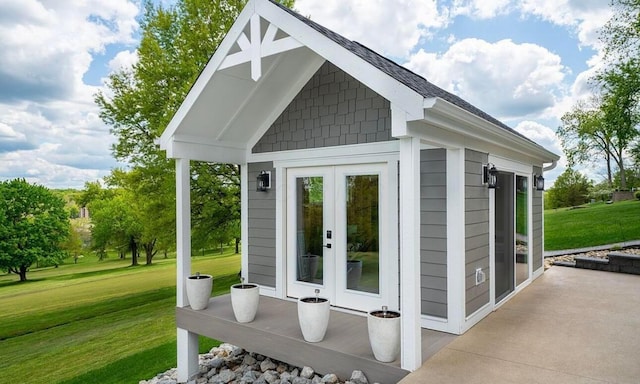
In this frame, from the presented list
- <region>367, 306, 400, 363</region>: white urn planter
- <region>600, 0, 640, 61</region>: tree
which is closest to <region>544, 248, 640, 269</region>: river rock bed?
<region>367, 306, 400, 363</region>: white urn planter

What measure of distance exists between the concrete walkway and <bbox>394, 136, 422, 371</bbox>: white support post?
0.21 meters

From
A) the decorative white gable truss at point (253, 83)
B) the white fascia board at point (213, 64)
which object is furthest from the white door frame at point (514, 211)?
the white fascia board at point (213, 64)

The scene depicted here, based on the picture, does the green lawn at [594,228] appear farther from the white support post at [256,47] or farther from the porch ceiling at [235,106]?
the white support post at [256,47]

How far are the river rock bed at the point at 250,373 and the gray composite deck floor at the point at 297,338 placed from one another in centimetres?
11

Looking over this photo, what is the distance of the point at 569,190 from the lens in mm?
26344

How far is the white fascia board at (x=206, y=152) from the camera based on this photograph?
5.21 meters

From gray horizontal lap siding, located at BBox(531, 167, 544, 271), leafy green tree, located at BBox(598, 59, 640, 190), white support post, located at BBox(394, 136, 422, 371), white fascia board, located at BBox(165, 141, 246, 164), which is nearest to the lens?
white support post, located at BBox(394, 136, 422, 371)

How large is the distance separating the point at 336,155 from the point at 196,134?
6.60 ft

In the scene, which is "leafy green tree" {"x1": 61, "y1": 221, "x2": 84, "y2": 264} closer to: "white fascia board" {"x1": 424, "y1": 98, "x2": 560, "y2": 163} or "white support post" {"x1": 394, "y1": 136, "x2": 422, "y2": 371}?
"white support post" {"x1": 394, "y1": 136, "x2": 422, "y2": 371}

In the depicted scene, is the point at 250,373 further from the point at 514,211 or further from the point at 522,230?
the point at 522,230

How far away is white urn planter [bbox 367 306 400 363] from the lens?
3.38m

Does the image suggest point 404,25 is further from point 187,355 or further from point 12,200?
point 12,200

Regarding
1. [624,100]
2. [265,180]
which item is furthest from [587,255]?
[265,180]

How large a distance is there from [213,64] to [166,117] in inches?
241
